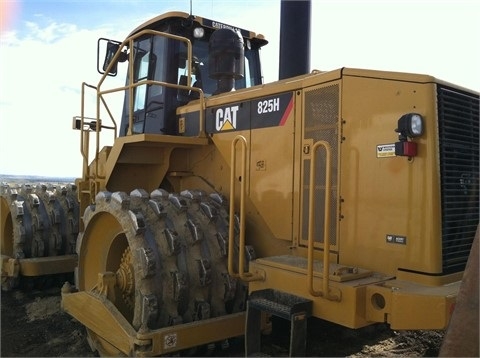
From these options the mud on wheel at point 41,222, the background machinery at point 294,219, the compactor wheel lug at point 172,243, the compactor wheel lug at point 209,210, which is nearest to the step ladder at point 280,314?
the background machinery at point 294,219

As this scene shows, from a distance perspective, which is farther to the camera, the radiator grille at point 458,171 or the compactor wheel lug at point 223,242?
the compactor wheel lug at point 223,242

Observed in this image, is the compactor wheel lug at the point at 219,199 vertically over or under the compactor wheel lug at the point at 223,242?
over

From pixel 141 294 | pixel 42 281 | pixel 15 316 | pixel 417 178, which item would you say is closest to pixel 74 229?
pixel 42 281

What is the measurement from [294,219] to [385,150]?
0.93 metres

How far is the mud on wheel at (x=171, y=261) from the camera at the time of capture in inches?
136

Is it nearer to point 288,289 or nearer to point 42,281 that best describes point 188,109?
point 288,289

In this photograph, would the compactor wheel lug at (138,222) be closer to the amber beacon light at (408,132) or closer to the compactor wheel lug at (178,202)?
the compactor wheel lug at (178,202)

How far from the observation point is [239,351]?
12.3 feet

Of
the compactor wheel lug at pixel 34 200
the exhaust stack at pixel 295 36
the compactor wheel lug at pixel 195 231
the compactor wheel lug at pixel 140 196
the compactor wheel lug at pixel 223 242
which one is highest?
the exhaust stack at pixel 295 36

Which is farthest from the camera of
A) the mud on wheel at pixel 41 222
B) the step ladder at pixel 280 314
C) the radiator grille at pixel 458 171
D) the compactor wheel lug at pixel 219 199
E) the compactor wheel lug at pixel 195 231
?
the mud on wheel at pixel 41 222

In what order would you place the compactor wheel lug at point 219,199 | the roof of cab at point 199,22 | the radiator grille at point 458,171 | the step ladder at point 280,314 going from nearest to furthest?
the step ladder at point 280,314, the radiator grille at point 458,171, the compactor wheel lug at point 219,199, the roof of cab at point 199,22

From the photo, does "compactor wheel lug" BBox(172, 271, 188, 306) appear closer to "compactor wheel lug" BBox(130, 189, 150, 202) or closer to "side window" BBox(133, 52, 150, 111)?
"compactor wheel lug" BBox(130, 189, 150, 202)

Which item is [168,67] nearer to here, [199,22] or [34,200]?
[199,22]

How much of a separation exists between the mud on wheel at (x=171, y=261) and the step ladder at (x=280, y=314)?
1.68 ft
